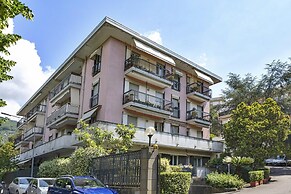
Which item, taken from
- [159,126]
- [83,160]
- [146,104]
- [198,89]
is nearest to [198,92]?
[198,89]

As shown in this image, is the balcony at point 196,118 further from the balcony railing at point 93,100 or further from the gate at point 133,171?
the gate at point 133,171

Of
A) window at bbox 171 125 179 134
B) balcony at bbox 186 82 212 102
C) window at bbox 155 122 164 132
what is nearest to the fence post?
window at bbox 155 122 164 132

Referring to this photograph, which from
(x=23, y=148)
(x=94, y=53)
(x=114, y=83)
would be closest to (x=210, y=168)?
(x=114, y=83)

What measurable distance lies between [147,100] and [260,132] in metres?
10.6

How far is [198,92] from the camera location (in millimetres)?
35812

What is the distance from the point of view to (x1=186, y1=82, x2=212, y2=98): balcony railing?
116ft

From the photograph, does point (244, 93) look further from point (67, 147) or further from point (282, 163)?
point (67, 147)

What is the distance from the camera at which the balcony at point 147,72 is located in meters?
27.6

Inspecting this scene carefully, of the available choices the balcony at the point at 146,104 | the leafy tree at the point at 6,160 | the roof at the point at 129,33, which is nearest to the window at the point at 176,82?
the roof at the point at 129,33

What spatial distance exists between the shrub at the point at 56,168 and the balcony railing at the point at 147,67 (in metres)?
10.4

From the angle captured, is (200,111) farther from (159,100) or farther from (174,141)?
(174,141)

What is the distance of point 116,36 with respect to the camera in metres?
27.2

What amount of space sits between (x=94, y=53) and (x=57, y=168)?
39.3 ft

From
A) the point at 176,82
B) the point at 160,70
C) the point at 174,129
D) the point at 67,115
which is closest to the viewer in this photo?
the point at 67,115
